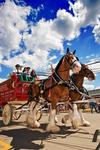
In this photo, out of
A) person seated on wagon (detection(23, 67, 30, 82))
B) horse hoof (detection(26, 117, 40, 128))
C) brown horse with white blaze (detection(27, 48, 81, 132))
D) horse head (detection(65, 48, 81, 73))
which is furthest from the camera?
person seated on wagon (detection(23, 67, 30, 82))

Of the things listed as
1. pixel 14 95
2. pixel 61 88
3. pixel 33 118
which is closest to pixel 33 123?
pixel 33 118

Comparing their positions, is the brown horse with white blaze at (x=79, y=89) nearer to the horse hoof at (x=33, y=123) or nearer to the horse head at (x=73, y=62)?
the horse head at (x=73, y=62)

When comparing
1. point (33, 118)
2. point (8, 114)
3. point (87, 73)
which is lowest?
point (33, 118)

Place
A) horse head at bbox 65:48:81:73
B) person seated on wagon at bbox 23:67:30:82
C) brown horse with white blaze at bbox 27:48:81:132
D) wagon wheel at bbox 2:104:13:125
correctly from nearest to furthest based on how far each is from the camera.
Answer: horse head at bbox 65:48:81:73 < brown horse with white blaze at bbox 27:48:81:132 < wagon wheel at bbox 2:104:13:125 < person seated on wagon at bbox 23:67:30:82

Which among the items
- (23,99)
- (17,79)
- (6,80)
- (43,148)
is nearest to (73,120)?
(43,148)

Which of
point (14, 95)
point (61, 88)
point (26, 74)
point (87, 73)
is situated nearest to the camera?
point (61, 88)

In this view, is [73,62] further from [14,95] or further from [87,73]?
[14,95]

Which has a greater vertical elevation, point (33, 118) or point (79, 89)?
point (79, 89)

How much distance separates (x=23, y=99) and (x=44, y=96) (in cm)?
210

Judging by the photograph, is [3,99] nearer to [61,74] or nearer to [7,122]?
[7,122]

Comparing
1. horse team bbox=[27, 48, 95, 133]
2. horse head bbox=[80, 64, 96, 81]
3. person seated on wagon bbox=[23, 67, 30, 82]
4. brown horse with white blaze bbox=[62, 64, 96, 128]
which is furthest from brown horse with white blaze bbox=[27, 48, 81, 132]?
person seated on wagon bbox=[23, 67, 30, 82]

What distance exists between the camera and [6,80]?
7.82 metres

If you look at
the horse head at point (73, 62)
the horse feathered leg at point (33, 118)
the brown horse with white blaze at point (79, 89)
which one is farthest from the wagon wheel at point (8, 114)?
the horse head at point (73, 62)

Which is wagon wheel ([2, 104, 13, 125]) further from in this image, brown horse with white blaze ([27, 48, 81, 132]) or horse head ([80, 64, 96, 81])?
horse head ([80, 64, 96, 81])
